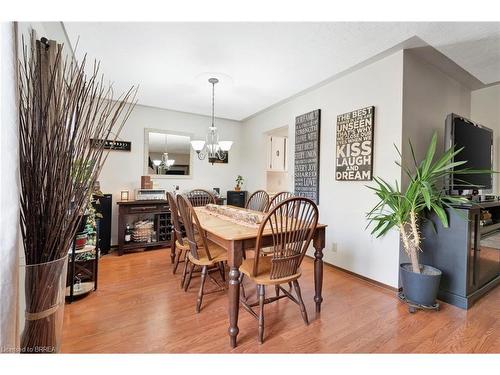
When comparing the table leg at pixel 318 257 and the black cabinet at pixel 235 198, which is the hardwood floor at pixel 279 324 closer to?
the table leg at pixel 318 257

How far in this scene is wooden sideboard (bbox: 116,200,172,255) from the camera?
349 centimetres

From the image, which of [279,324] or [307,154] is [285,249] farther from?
[307,154]

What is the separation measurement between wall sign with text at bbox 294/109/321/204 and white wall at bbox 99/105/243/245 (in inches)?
72.9

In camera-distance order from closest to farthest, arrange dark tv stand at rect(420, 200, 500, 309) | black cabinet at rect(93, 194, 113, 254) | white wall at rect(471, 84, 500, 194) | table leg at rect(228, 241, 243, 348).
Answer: table leg at rect(228, 241, 243, 348)
dark tv stand at rect(420, 200, 500, 309)
black cabinet at rect(93, 194, 113, 254)
white wall at rect(471, 84, 500, 194)

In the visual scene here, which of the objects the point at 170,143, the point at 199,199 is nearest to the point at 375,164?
the point at 199,199

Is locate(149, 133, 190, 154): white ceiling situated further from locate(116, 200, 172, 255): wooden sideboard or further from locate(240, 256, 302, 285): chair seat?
locate(240, 256, 302, 285): chair seat

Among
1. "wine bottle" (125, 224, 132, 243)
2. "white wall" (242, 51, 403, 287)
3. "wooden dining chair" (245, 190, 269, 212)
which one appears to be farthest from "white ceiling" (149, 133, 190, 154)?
"white wall" (242, 51, 403, 287)

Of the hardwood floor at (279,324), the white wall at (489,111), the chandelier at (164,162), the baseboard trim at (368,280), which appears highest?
the white wall at (489,111)

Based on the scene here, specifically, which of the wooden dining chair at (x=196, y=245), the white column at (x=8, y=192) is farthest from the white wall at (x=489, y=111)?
the white column at (x=8, y=192)

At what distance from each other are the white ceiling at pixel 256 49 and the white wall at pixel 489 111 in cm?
84

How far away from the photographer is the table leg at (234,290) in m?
1.53

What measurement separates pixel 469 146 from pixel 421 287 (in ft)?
5.38

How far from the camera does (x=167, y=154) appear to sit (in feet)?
14.2
